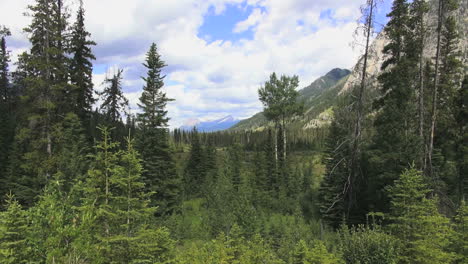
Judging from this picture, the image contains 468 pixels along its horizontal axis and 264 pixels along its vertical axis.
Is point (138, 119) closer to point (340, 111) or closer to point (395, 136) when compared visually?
point (340, 111)

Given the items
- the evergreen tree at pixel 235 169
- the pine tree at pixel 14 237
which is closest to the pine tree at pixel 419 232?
the pine tree at pixel 14 237

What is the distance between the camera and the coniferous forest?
6.87m

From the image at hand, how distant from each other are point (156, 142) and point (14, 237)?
1773 cm

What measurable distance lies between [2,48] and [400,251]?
217ft

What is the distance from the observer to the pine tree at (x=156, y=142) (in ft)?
74.4

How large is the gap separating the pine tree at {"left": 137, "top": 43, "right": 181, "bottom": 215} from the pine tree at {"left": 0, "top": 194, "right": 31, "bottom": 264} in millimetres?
16058

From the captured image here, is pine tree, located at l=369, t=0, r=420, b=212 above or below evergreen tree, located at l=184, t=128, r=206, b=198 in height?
above

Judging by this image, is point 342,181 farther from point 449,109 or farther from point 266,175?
point 266,175

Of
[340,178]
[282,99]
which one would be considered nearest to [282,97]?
[282,99]

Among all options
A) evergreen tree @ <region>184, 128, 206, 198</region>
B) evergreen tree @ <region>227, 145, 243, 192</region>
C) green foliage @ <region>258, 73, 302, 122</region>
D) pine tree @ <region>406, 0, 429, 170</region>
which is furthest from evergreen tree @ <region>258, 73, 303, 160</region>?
pine tree @ <region>406, 0, 429, 170</region>

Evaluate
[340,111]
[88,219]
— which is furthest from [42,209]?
[340,111]

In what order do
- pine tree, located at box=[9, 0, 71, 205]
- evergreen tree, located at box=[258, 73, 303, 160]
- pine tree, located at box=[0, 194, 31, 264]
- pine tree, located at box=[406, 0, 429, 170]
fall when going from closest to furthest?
pine tree, located at box=[0, 194, 31, 264]
pine tree, located at box=[406, 0, 429, 170]
pine tree, located at box=[9, 0, 71, 205]
evergreen tree, located at box=[258, 73, 303, 160]

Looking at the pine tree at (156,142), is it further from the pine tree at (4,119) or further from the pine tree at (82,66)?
the pine tree at (4,119)

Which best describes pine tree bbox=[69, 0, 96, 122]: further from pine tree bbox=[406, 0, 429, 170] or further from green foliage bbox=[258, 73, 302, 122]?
pine tree bbox=[406, 0, 429, 170]
